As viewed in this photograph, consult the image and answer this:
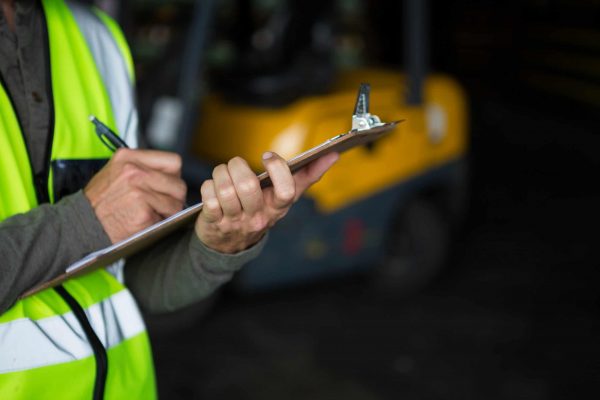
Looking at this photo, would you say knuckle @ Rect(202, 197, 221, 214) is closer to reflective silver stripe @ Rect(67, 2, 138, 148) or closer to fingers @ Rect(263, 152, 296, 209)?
fingers @ Rect(263, 152, 296, 209)

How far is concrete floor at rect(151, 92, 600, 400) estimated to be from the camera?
3.15m

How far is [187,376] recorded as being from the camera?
3207 mm

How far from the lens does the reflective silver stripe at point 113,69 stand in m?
1.29

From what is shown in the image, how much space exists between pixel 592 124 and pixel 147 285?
736 cm

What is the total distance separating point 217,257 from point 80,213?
0.20m

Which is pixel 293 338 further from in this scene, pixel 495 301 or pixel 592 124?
pixel 592 124

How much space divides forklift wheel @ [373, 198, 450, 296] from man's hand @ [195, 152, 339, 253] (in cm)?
295

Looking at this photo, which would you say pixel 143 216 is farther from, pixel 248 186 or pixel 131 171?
pixel 248 186

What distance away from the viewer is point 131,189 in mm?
1091

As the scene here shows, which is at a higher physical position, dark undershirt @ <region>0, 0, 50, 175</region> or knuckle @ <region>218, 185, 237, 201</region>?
dark undershirt @ <region>0, 0, 50, 175</region>

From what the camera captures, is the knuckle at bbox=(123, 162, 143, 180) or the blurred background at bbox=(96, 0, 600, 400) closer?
the knuckle at bbox=(123, 162, 143, 180)

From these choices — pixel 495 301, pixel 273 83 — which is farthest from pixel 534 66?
pixel 273 83

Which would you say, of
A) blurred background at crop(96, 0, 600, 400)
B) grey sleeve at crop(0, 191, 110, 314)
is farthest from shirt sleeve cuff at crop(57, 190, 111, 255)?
blurred background at crop(96, 0, 600, 400)

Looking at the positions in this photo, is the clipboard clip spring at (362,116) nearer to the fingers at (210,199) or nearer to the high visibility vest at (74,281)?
the fingers at (210,199)
